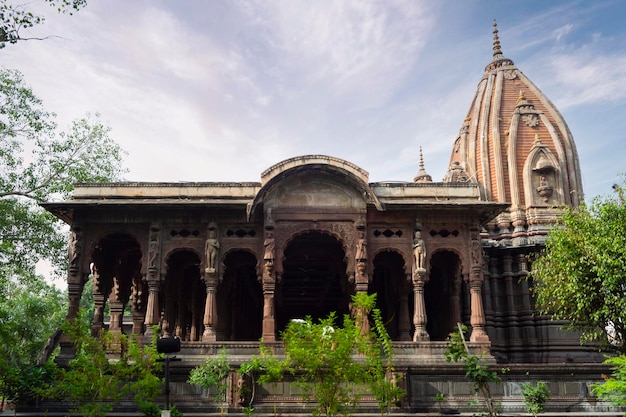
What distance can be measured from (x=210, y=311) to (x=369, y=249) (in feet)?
19.2

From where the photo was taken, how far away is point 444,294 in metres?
23.6

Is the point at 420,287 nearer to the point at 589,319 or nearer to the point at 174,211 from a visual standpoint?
the point at 589,319

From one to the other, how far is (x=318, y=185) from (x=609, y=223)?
30.6 ft

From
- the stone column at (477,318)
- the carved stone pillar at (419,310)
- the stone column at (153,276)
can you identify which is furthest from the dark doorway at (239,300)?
the stone column at (477,318)

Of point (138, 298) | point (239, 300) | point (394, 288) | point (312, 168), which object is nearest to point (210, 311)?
point (312, 168)

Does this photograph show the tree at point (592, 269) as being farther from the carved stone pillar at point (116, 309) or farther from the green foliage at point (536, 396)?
the carved stone pillar at point (116, 309)

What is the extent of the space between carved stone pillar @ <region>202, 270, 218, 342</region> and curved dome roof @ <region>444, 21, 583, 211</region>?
1458 cm

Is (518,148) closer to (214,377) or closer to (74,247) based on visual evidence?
(214,377)

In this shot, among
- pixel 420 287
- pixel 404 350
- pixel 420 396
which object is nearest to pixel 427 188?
pixel 420 287

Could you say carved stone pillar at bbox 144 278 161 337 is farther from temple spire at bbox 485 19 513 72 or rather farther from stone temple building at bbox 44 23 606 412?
temple spire at bbox 485 19 513 72

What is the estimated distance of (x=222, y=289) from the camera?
2367 centimetres

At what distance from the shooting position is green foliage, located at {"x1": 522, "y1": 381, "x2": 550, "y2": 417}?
15.3m

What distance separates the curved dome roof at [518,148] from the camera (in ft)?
89.4

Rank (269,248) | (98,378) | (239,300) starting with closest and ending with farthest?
1. (98,378)
2. (269,248)
3. (239,300)
